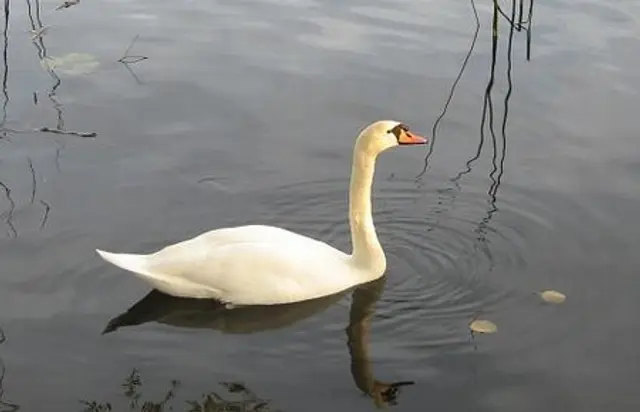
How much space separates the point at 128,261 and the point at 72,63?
3906 mm

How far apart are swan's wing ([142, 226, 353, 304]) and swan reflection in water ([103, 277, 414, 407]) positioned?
2.4 inches

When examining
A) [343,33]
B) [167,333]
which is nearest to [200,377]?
[167,333]

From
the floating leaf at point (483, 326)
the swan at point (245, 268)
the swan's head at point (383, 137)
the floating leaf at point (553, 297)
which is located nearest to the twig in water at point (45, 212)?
the swan at point (245, 268)

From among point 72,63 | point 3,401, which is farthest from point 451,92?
point 3,401

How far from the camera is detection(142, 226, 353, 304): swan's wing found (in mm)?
6598

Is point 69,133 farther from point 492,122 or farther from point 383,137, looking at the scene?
point 492,122

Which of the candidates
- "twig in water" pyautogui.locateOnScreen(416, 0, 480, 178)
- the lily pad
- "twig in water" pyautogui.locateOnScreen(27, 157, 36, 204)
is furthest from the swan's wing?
the lily pad

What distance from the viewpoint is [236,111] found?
30.2 feet

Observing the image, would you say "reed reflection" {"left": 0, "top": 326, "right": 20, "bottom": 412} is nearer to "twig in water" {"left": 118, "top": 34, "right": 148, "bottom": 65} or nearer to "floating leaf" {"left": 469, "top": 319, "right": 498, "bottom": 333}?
"floating leaf" {"left": 469, "top": 319, "right": 498, "bottom": 333}

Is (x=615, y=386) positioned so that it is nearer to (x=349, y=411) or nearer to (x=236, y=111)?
(x=349, y=411)

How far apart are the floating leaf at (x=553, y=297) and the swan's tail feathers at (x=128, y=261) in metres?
2.22

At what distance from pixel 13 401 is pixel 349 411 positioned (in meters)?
1.63

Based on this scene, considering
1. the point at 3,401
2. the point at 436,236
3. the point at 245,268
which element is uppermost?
the point at 245,268

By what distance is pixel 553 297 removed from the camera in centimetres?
671
